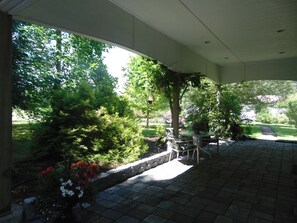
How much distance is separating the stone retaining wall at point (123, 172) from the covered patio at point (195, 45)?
0.58 feet

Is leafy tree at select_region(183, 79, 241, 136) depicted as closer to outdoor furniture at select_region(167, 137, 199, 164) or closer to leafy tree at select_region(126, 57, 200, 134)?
leafy tree at select_region(126, 57, 200, 134)

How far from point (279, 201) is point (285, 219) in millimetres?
540

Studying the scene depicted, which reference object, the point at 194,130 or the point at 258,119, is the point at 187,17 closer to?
the point at 194,130

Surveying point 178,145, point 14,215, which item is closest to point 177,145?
point 178,145

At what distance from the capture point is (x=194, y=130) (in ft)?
18.0

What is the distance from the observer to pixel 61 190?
6.86ft

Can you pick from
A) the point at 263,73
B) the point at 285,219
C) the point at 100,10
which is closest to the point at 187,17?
the point at 100,10

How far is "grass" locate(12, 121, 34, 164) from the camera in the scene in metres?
3.92

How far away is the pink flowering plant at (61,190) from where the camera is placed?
82.1 inches

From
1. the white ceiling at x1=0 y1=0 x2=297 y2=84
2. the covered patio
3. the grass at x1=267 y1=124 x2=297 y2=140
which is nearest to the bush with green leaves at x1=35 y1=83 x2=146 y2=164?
the covered patio

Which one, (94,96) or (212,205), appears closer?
(212,205)

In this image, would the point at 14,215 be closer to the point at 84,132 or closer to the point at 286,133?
the point at 84,132

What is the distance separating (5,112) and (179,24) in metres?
3.47

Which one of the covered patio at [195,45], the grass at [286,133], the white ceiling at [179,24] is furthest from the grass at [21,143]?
the grass at [286,133]
